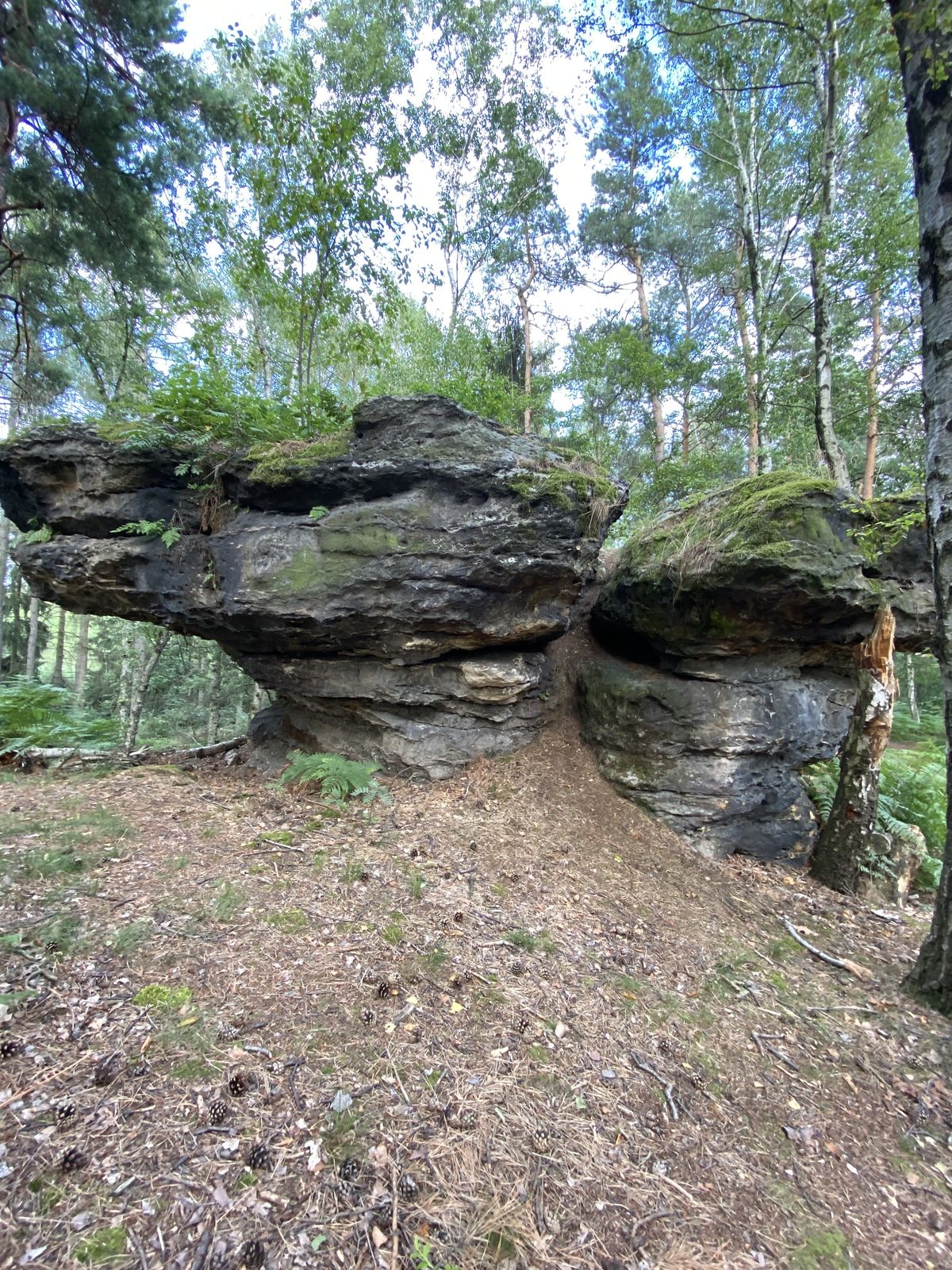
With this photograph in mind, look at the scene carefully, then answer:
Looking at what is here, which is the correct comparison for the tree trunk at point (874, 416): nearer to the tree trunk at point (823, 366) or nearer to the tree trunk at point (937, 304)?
the tree trunk at point (823, 366)

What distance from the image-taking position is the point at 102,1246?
1688 mm

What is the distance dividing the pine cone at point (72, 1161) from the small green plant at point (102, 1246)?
26cm

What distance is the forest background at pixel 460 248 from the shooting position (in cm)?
698

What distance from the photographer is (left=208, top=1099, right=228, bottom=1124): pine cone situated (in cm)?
215

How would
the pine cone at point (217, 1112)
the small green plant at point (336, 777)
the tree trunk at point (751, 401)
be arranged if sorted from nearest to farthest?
the pine cone at point (217, 1112) < the small green plant at point (336, 777) < the tree trunk at point (751, 401)

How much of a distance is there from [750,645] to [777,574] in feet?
3.34

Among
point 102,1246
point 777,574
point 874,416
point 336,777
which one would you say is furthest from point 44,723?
point 874,416

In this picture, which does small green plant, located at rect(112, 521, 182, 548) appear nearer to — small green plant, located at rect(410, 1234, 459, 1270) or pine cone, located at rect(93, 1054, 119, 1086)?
pine cone, located at rect(93, 1054, 119, 1086)

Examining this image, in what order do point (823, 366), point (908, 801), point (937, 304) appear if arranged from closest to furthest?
1. point (937, 304)
2. point (908, 801)
3. point (823, 366)

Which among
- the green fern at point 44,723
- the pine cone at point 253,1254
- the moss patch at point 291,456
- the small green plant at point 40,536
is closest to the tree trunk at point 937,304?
the pine cone at point 253,1254

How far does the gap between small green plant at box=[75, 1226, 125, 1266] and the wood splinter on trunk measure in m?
6.31

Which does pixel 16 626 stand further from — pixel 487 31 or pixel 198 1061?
pixel 487 31

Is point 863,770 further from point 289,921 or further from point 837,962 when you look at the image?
point 289,921

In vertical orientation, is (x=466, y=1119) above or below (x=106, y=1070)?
below
